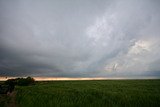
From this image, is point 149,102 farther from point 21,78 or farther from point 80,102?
point 21,78

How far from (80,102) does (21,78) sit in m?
52.9

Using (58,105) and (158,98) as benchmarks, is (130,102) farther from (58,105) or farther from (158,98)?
(58,105)

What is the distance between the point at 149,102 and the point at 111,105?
365 centimetres

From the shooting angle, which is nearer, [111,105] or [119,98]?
[111,105]

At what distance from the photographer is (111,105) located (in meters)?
14.9

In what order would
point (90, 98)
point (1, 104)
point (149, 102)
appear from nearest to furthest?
point (149, 102)
point (1, 104)
point (90, 98)

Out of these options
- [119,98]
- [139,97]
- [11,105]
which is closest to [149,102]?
[139,97]

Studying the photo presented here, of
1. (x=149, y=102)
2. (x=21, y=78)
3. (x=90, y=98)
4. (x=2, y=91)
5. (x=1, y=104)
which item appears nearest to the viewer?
(x=149, y=102)

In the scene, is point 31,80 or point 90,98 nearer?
point 90,98

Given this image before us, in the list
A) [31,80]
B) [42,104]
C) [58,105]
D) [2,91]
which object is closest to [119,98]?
[58,105]

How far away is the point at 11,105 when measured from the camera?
53.5 ft

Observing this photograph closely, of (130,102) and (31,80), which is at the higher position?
(31,80)

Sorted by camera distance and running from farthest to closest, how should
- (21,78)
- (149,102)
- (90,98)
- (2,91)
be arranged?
(21,78)
(2,91)
(90,98)
(149,102)

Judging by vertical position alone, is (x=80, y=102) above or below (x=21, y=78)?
below
